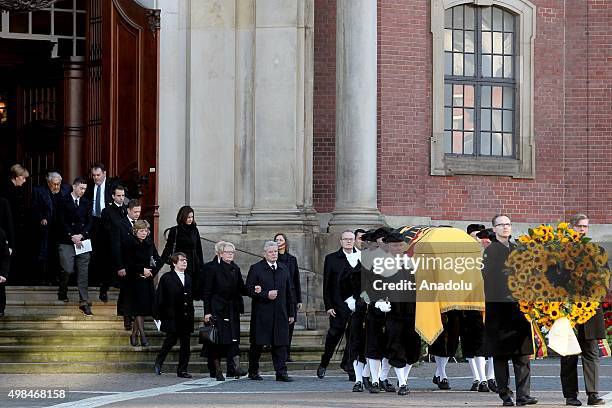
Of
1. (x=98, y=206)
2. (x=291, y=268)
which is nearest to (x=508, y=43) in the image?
(x=291, y=268)

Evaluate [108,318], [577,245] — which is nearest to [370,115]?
[108,318]

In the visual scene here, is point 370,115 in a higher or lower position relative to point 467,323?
higher

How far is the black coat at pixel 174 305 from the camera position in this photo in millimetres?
19656

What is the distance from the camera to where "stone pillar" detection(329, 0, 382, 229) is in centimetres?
2377

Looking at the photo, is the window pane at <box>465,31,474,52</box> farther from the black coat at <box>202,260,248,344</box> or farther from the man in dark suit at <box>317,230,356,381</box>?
the black coat at <box>202,260,248,344</box>

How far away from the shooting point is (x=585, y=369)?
15.7m

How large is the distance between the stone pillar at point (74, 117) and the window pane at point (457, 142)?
578cm

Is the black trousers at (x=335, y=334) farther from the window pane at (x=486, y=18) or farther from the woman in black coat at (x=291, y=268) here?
the window pane at (x=486, y=18)

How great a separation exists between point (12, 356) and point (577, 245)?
7.53 meters

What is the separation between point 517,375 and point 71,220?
7.59 meters

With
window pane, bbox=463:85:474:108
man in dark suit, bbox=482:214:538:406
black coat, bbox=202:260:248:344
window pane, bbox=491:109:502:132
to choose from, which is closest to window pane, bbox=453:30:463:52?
window pane, bbox=463:85:474:108

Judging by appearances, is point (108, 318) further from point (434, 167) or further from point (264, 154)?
point (434, 167)

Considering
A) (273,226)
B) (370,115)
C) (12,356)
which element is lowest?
(12,356)

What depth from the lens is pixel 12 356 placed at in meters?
20.0
